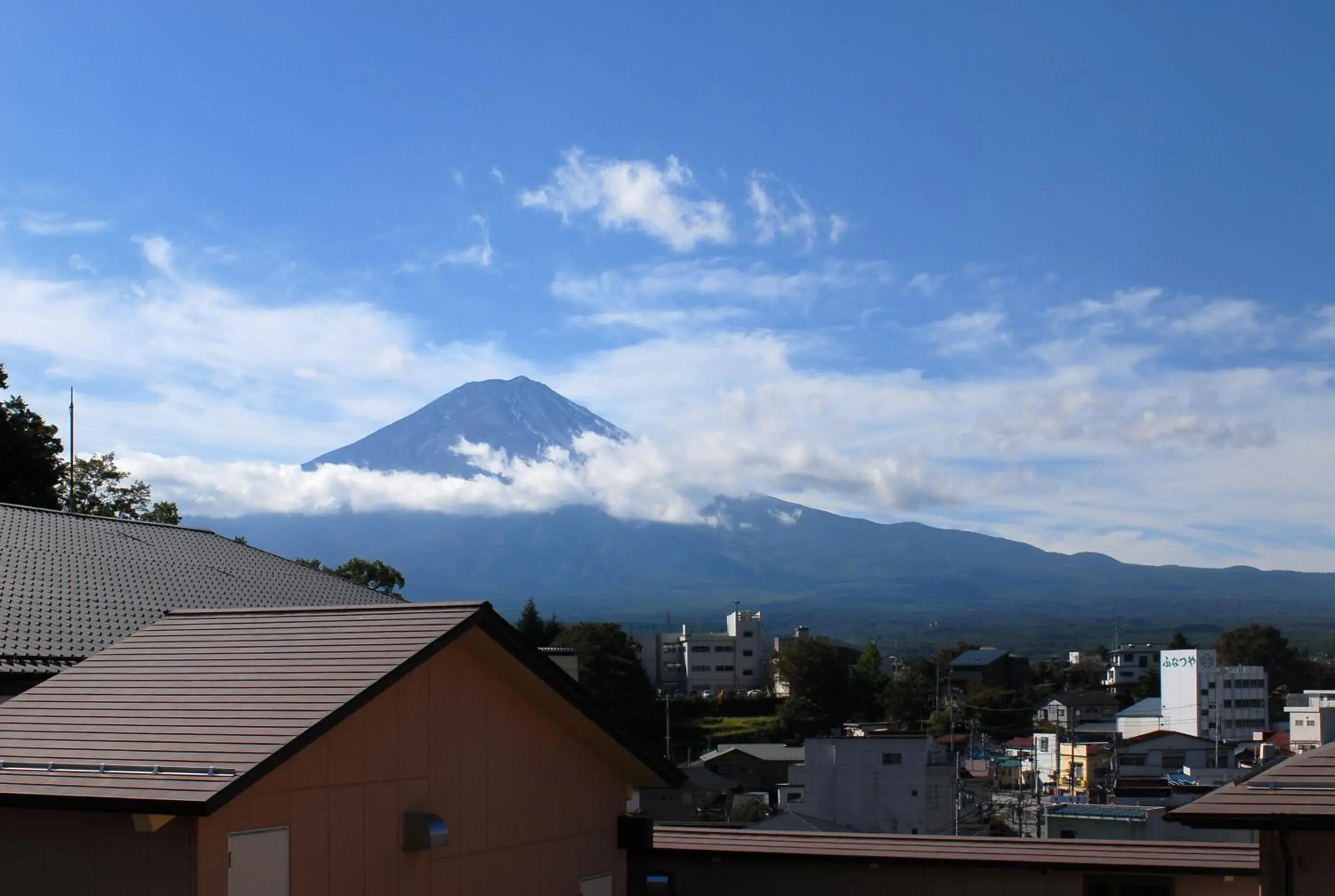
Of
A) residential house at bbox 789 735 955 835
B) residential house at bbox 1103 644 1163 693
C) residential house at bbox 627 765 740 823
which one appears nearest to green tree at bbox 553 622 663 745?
residential house at bbox 627 765 740 823

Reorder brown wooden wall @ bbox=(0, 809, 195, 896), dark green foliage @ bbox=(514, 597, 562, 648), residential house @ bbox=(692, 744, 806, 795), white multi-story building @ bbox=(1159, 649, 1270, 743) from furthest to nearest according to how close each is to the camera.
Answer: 1. white multi-story building @ bbox=(1159, 649, 1270, 743)
2. dark green foliage @ bbox=(514, 597, 562, 648)
3. residential house @ bbox=(692, 744, 806, 795)
4. brown wooden wall @ bbox=(0, 809, 195, 896)

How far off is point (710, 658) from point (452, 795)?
3217 inches

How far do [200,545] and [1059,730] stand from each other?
52.9 meters

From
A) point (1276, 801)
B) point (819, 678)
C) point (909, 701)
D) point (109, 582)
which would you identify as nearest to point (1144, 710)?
point (909, 701)

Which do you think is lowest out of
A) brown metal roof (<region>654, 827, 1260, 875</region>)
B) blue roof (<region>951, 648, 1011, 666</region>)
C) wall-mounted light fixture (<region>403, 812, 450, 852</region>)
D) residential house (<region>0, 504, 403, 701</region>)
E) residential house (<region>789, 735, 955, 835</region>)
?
blue roof (<region>951, 648, 1011, 666</region>)

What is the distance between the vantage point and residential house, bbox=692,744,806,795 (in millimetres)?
51969

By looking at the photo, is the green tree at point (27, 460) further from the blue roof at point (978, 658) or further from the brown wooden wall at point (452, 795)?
the blue roof at point (978, 658)

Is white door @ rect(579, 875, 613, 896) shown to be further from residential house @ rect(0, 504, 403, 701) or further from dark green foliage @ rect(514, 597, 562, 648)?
dark green foliage @ rect(514, 597, 562, 648)

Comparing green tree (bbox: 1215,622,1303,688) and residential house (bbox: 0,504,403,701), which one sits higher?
residential house (bbox: 0,504,403,701)

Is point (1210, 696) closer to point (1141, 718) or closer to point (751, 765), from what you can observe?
point (1141, 718)

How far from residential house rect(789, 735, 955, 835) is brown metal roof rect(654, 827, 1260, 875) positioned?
20.1 metres

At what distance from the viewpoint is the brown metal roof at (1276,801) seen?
736 cm

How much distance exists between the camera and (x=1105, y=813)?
913 inches

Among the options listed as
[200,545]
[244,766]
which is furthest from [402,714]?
[200,545]
